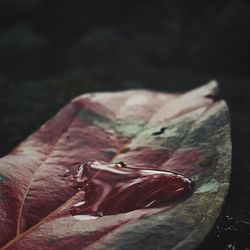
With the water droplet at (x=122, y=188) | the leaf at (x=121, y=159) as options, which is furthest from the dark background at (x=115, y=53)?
the water droplet at (x=122, y=188)

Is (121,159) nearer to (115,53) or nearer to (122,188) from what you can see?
(122,188)

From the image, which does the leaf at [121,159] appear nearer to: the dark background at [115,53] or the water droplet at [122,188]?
the water droplet at [122,188]

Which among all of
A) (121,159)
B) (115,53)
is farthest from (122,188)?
(115,53)

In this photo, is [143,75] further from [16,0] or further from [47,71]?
[16,0]

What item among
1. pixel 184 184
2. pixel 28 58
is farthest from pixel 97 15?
pixel 184 184

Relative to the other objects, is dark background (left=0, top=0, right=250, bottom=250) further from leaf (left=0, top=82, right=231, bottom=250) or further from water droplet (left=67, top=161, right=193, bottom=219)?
water droplet (left=67, top=161, right=193, bottom=219)

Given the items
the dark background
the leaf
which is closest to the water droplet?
the leaf
